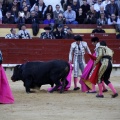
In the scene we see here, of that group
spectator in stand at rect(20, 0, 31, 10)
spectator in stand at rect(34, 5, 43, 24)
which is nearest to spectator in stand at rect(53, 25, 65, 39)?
spectator in stand at rect(34, 5, 43, 24)

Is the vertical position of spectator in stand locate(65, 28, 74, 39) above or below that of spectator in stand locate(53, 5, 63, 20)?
below

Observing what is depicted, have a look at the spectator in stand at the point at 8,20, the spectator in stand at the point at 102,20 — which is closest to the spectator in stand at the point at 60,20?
the spectator in stand at the point at 102,20

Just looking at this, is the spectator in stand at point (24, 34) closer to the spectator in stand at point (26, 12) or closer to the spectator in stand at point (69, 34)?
the spectator in stand at point (26, 12)

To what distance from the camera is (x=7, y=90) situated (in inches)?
479

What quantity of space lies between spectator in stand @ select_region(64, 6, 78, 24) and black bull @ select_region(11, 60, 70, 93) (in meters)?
5.33

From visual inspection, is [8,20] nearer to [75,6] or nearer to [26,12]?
[26,12]

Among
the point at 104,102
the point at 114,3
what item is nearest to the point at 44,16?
the point at 114,3

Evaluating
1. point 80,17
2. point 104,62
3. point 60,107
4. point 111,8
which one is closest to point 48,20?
point 80,17

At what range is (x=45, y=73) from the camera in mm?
14031

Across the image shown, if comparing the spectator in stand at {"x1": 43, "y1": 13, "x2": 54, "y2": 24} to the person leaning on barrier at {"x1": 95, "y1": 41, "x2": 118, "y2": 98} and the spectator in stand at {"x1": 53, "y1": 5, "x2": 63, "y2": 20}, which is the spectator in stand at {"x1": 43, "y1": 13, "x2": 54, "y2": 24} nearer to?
the spectator in stand at {"x1": 53, "y1": 5, "x2": 63, "y2": 20}

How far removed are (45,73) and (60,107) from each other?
8.40ft

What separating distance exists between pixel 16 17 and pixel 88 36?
6.88 feet

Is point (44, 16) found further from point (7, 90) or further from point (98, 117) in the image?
point (98, 117)

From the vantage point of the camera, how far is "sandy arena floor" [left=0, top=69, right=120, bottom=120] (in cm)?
1037
